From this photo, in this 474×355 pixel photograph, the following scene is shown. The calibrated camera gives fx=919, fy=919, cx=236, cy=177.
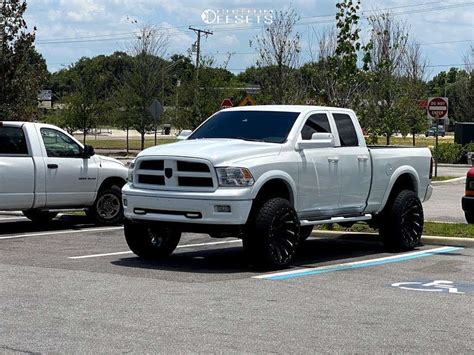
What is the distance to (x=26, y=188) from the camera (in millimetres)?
15242

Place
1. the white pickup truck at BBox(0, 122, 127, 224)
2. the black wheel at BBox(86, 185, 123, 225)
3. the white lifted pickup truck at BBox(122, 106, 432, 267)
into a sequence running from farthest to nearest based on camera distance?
the black wheel at BBox(86, 185, 123, 225) < the white pickup truck at BBox(0, 122, 127, 224) < the white lifted pickup truck at BBox(122, 106, 432, 267)

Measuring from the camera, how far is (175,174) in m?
11.2

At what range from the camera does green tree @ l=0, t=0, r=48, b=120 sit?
25.7m

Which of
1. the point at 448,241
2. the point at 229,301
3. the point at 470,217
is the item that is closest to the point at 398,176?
the point at 448,241

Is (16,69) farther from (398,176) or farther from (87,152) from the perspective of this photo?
(398,176)

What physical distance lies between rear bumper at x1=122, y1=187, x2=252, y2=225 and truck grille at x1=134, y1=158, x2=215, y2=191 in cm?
15

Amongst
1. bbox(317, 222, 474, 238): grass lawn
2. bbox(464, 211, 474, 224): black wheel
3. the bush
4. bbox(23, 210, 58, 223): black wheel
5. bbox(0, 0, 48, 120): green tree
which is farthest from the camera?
the bush

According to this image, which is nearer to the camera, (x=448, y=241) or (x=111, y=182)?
(x=448, y=241)

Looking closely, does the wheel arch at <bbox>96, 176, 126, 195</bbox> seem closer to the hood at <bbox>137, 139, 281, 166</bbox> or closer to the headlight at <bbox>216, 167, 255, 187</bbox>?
the hood at <bbox>137, 139, 281, 166</bbox>

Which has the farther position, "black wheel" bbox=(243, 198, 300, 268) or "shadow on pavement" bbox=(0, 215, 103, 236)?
"shadow on pavement" bbox=(0, 215, 103, 236)

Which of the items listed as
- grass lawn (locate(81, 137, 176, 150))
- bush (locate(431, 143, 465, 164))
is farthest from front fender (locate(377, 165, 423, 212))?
grass lawn (locate(81, 137, 176, 150))

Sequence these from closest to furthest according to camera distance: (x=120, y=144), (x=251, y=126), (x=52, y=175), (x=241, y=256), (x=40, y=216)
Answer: (x=251, y=126) < (x=241, y=256) < (x=52, y=175) < (x=40, y=216) < (x=120, y=144)

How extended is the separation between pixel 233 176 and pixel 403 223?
3.58m

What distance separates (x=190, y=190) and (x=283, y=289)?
6.29ft
